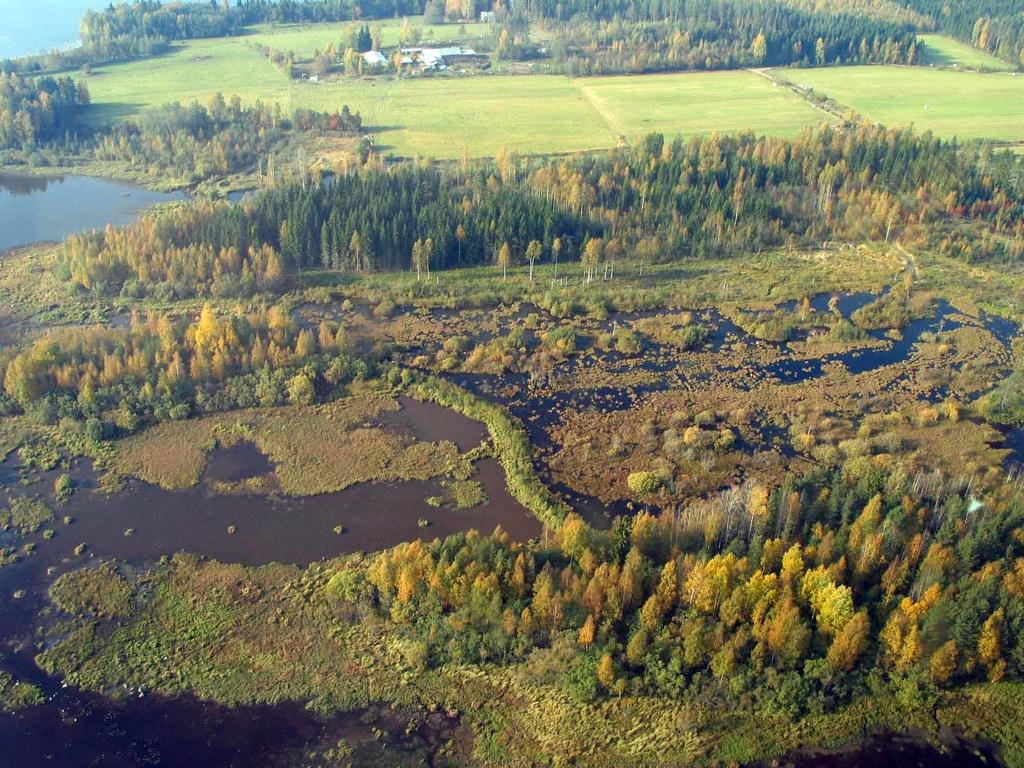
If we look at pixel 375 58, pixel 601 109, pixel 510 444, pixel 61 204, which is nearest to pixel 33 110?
pixel 61 204

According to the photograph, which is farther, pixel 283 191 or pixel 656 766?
pixel 283 191

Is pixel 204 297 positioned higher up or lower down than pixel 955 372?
higher up

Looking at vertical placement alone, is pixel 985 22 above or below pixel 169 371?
above

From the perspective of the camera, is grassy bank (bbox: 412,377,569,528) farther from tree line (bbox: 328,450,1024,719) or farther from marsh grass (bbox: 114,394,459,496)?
tree line (bbox: 328,450,1024,719)

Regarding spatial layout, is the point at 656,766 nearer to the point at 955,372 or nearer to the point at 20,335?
the point at 955,372

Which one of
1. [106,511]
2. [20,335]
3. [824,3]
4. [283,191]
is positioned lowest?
[106,511]

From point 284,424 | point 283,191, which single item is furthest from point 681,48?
point 284,424

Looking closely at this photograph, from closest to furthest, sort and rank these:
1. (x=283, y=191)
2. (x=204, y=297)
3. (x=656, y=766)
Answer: (x=656, y=766)
(x=204, y=297)
(x=283, y=191)

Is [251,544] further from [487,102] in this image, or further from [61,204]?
[487,102]
